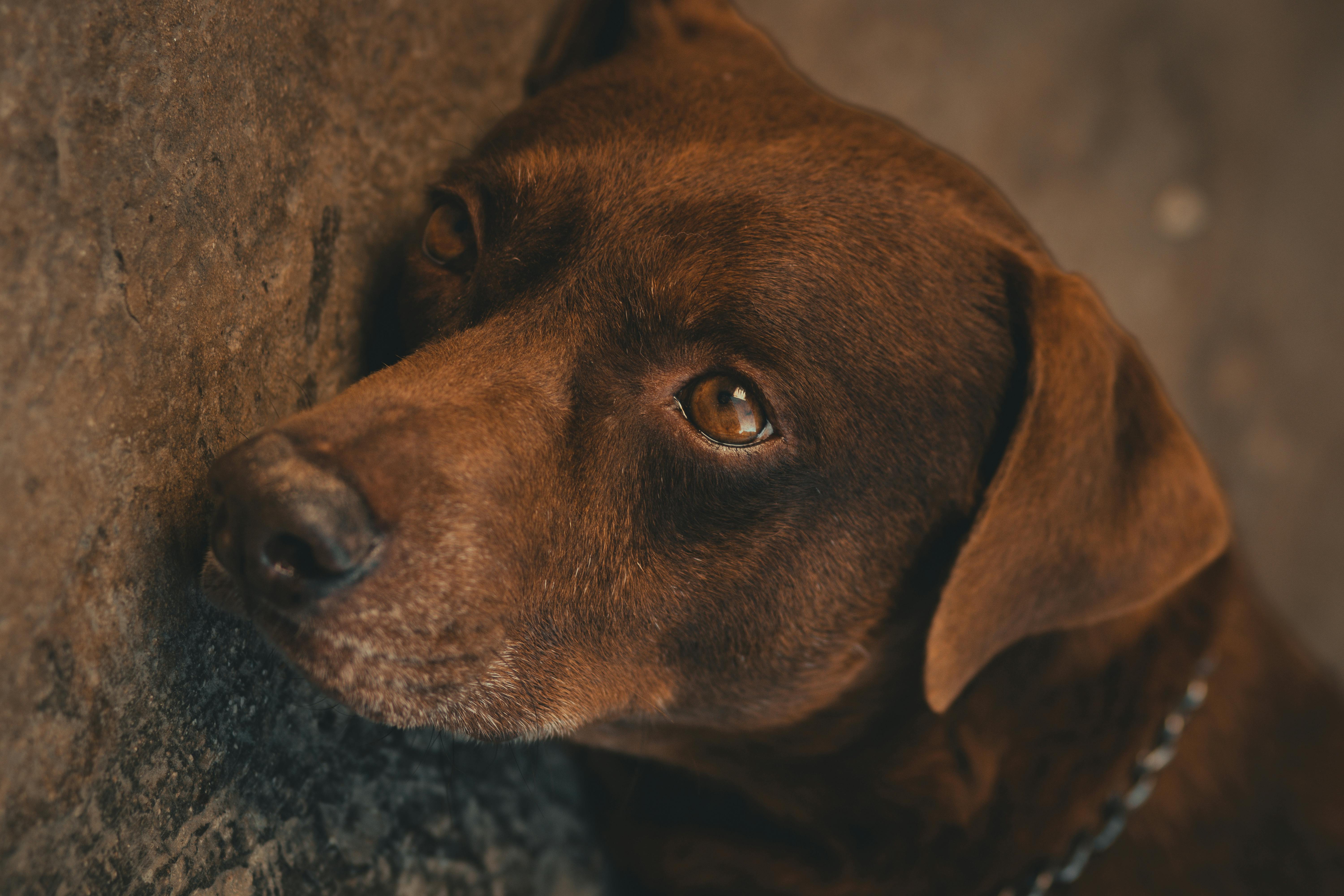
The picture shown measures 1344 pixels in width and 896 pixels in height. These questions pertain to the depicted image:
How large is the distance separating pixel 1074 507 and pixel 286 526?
1293mm

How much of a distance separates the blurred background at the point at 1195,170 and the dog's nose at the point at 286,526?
7.97 feet

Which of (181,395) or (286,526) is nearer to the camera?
(286,526)

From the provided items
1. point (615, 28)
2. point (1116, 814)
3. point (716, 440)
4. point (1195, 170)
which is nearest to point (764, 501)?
point (716, 440)

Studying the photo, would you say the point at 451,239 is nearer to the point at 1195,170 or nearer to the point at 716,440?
the point at 716,440

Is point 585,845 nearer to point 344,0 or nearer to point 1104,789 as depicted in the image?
point 1104,789

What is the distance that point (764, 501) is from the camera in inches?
67.4

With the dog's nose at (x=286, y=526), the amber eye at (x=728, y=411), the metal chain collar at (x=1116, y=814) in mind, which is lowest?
the metal chain collar at (x=1116, y=814)

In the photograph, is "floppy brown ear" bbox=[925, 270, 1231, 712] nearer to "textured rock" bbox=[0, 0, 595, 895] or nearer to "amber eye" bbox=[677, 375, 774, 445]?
"amber eye" bbox=[677, 375, 774, 445]

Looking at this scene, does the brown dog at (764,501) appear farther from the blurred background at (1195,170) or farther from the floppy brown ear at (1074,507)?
the blurred background at (1195,170)

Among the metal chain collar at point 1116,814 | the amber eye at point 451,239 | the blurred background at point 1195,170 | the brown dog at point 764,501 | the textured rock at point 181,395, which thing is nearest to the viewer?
the textured rock at point 181,395

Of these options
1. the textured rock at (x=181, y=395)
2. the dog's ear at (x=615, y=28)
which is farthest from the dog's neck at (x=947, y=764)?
the dog's ear at (x=615, y=28)

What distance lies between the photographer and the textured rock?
1208 millimetres

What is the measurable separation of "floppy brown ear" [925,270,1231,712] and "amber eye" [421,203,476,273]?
1031mm

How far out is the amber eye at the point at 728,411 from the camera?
5.51 feet
